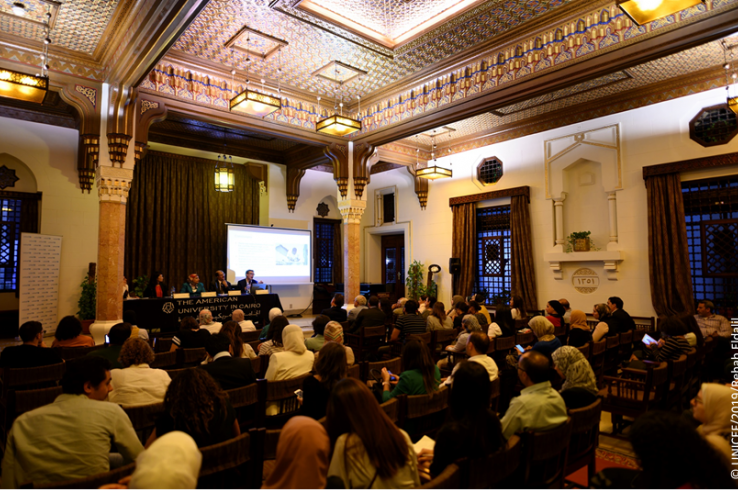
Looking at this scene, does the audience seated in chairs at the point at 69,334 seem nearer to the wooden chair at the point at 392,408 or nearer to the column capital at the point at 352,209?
the wooden chair at the point at 392,408

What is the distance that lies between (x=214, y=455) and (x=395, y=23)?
6.19 meters

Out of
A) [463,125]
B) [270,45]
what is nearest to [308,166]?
[463,125]

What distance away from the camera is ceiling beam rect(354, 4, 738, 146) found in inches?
188

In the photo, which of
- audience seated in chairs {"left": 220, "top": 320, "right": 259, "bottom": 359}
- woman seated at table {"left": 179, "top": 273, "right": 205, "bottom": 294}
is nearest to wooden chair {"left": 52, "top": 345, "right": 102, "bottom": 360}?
audience seated in chairs {"left": 220, "top": 320, "right": 259, "bottom": 359}

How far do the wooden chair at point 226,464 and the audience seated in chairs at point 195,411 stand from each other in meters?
0.19

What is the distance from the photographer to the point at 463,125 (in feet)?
32.8

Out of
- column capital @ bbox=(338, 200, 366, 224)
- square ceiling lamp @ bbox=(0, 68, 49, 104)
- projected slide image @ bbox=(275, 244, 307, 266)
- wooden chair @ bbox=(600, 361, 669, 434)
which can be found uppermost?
square ceiling lamp @ bbox=(0, 68, 49, 104)

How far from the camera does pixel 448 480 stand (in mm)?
1581

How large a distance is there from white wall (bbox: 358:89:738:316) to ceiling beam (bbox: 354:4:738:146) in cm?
288

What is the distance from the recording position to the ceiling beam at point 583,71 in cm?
477

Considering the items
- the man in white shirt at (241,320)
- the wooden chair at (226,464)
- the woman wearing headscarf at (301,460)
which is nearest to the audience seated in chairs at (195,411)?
the wooden chair at (226,464)

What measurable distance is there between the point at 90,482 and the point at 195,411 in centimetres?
50

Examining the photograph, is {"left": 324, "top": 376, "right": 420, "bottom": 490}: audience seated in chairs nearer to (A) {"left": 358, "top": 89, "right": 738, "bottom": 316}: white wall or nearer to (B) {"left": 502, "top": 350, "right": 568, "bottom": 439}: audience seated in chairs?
(B) {"left": 502, "top": 350, "right": 568, "bottom": 439}: audience seated in chairs

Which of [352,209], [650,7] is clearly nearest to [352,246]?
[352,209]
